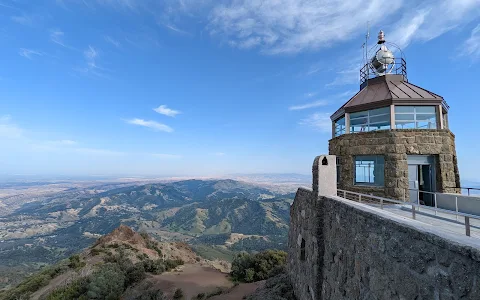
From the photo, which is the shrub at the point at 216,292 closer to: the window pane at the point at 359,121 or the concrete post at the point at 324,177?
the concrete post at the point at 324,177

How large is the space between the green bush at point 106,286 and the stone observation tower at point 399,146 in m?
16.3

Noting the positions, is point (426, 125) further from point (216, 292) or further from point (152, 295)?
point (152, 295)

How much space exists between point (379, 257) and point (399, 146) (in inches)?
352

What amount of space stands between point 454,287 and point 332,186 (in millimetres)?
5807

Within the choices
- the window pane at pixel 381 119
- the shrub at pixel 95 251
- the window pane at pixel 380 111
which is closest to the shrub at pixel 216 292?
the window pane at pixel 381 119

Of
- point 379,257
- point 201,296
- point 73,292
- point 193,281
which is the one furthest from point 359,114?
point 73,292

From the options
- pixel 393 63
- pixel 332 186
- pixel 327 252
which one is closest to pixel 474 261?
pixel 327 252

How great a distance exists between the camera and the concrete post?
878 centimetres

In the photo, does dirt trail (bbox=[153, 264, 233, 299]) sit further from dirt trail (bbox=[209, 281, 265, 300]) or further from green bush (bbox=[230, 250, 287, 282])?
dirt trail (bbox=[209, 281, 265, 300])

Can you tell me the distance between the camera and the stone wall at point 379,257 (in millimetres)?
3141

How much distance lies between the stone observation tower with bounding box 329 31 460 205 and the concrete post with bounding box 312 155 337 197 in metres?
4.70

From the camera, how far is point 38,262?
105938 mm

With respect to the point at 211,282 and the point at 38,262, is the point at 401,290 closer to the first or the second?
the point at 211,282

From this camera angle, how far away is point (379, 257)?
483cm
